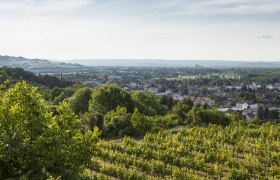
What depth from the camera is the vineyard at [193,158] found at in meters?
23.4

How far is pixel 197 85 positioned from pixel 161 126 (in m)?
118

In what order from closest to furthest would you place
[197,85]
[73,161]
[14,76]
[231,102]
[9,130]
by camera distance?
1. [9,130]
2. [73,161]
3. [14,76]
4. [231,102]
5. [197,85]

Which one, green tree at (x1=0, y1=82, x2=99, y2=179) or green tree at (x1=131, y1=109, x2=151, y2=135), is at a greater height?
green tree at (x1=0, y1=82, x2=99, y2=179)

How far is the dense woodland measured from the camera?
1123 cm

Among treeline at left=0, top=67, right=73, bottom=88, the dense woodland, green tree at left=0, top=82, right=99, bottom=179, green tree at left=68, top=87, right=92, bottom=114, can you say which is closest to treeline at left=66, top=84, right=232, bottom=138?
green tree at left=68, top=87, right=92, bottom=114

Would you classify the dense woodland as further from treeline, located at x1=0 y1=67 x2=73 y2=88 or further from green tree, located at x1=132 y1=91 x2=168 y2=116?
treeline, located at x1=0 y1=67 x2=73 y2=88

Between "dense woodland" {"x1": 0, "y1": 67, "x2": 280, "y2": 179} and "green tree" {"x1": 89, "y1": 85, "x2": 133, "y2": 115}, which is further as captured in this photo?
"green tree" {"x1": 89, "y1": 85, "x2": 133, "y2": 115}

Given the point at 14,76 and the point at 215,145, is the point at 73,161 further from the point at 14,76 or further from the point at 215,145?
the point at 14,76

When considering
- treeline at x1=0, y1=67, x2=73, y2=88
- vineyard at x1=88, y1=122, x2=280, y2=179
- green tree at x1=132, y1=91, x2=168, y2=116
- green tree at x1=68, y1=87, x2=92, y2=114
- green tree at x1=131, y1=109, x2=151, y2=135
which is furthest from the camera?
treeline at x1=0, y1=67, x2=73, y2=88

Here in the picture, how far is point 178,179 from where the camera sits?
72.1ft

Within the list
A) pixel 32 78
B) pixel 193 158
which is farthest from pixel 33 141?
pixel 32 78

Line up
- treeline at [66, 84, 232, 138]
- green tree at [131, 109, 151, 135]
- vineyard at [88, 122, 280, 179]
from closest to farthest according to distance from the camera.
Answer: vineyard at [88, 122, 280, 179]
green tree at [131, 109, 151, 135]
treeline at [66, 84, 232, 138]

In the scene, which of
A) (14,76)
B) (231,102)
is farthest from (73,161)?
(231,102)

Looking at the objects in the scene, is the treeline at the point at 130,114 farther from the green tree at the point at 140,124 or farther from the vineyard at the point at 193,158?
the vineyard at the point at 193,158
